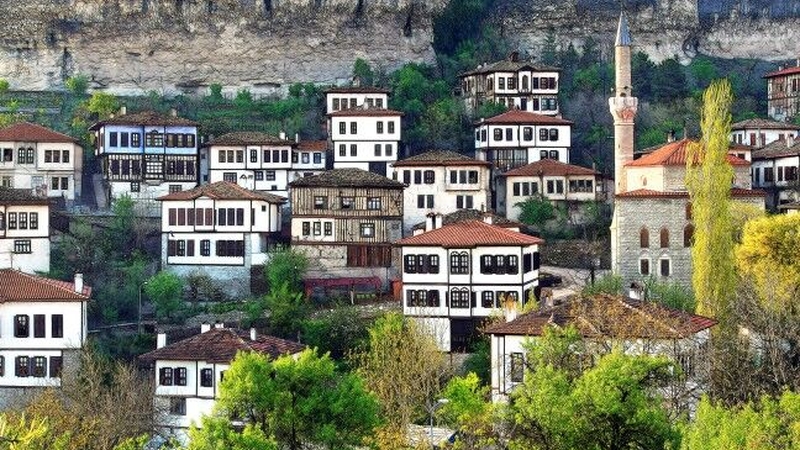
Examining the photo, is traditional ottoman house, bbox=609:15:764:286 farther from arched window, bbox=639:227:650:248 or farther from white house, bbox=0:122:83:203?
white house, bbox=0:122:83:203

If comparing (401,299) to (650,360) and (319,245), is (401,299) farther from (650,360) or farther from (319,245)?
(650,360)

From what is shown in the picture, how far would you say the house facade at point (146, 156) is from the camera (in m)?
73.2

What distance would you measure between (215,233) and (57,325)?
10242 mm

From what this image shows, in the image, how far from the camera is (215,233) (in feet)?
219

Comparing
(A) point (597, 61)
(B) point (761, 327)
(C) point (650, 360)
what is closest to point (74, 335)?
(B) point (761, 327)

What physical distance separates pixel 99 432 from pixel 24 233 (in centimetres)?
1779

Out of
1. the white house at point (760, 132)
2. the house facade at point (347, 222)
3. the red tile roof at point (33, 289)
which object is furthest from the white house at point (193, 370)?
the white house at point (760, 132)

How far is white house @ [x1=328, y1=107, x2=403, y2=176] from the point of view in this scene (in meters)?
75.2

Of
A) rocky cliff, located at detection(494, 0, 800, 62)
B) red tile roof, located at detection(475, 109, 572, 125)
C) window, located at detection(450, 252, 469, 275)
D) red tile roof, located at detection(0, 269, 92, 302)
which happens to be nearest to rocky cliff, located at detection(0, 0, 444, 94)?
rocky cliff, located at detection(494, 0, 800, 62)

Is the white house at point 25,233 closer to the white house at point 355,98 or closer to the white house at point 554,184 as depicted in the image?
the white house at point 355,98

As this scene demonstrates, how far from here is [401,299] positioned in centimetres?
6272

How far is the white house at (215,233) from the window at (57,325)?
8.97 metres

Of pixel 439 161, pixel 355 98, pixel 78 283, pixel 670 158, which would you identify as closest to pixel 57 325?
pixel 78 283

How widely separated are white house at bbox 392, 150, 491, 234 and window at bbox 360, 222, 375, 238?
128 inches
